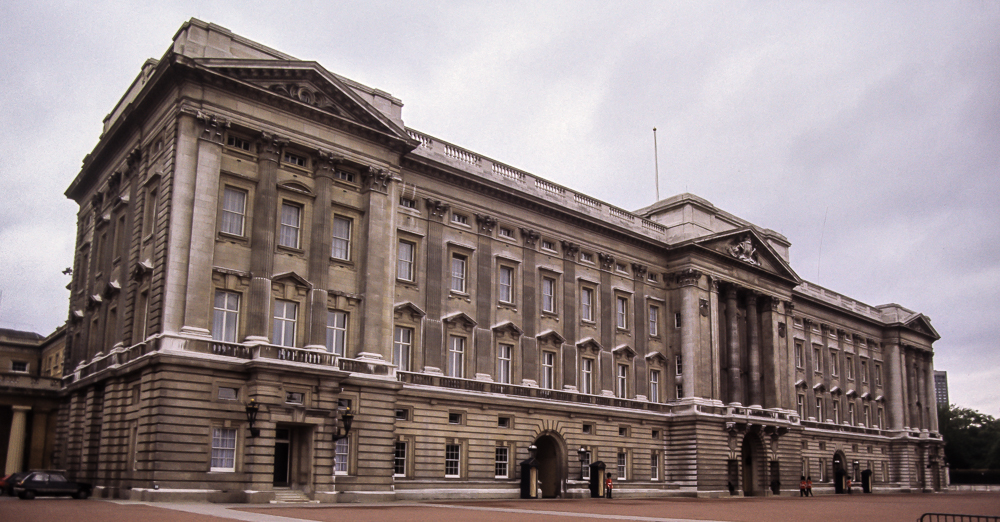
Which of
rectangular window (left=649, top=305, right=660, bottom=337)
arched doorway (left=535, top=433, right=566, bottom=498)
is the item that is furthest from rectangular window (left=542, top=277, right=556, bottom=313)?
rectangular window (left=649, top=305, right=660, bottom=337)

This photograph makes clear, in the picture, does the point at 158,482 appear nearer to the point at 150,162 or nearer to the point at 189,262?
the point at 189,262

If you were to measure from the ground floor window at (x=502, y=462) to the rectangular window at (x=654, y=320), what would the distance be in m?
17.5

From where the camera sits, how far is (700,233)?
66438mm

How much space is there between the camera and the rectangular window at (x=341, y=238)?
43125mm

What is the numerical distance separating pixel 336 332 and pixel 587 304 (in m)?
21.4

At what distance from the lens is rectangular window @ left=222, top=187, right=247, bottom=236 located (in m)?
39.2

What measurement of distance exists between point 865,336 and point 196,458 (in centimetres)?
7644

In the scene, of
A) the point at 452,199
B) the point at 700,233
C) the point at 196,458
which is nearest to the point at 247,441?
the point at 196,458

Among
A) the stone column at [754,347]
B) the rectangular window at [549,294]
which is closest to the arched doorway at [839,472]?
the stone column at [754,347]

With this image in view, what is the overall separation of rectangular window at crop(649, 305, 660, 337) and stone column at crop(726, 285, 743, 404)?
682 cm

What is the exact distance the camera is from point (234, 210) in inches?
1560

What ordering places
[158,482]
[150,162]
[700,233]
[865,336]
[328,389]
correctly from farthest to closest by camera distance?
[865,336], [700,233], [150,162], [328,389], [158,482]

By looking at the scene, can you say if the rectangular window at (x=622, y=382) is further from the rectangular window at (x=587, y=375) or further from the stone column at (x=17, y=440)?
the stone column at (x=17, y=440)

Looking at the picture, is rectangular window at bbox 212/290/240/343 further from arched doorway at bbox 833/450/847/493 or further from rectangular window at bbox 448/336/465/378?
arched doorway at bbox 833/450/847/493
